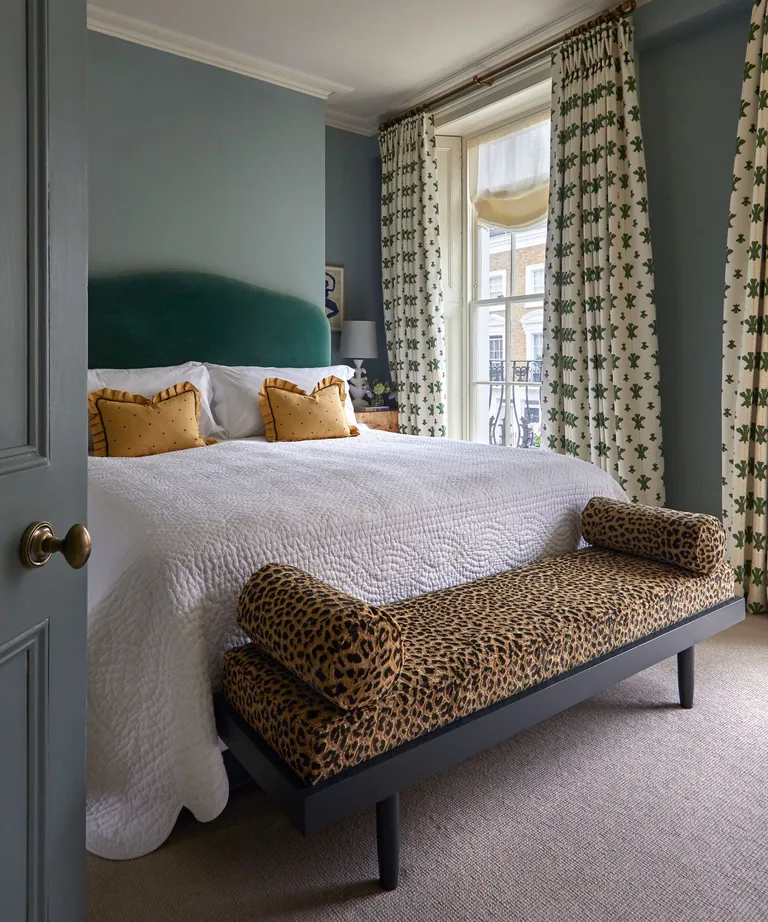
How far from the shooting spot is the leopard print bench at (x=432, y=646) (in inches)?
50.1

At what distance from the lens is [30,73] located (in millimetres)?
825

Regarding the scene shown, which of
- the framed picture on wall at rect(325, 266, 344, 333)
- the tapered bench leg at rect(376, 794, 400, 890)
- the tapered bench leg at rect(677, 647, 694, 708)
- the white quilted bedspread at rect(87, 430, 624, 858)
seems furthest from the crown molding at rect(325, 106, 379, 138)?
the tapered bench leg at rect(376, 794, 400, 890)

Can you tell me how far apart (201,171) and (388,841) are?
144 inches

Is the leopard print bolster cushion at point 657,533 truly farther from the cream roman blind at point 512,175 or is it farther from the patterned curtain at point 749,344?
the cream roman blind at point 512,175

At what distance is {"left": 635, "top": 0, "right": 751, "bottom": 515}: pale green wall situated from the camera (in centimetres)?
321

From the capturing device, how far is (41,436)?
0.87 metres

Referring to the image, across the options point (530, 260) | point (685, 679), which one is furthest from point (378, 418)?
point (685, 679)

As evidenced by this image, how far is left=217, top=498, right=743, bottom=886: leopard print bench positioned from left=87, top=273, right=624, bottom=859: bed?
85mm

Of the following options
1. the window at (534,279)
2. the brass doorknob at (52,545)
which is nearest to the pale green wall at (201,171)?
the window at (534,279)

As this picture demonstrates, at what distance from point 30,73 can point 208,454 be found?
1957 millimetres

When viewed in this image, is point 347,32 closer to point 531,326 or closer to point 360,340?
point 360,340

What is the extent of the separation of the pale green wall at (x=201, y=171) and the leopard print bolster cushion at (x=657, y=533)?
8.95 feet

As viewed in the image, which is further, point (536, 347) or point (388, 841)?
point (536, 347)

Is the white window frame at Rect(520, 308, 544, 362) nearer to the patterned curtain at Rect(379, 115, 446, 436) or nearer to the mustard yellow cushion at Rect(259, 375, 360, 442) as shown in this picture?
the patterned curtain at Rect(379, 115, 446, 436)
